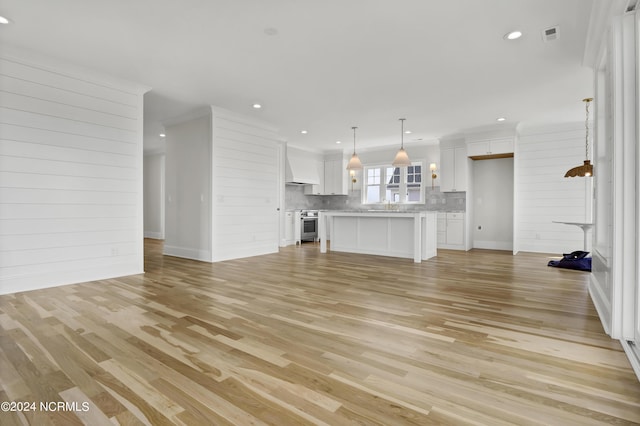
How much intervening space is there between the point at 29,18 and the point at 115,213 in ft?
7.62

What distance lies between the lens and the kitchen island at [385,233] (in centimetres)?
612

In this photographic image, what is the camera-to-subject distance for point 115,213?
4.54 metres

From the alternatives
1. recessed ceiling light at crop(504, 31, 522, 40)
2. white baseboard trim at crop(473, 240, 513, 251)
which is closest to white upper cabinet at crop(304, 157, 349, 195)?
white baseboard trim at crop(473, 240, 513, 251)

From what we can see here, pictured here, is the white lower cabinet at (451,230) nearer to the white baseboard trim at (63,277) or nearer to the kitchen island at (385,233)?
the kitchen island at (385,233)

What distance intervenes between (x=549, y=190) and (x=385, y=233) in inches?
147

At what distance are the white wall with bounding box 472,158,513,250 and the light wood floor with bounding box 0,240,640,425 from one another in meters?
4.21

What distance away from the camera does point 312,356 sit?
2.12 m

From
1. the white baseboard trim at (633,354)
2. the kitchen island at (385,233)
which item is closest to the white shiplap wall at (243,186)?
the kitchen island at (385,233)

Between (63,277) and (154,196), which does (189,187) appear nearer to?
(63,277)

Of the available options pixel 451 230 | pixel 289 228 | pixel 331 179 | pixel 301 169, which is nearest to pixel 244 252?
pixel 289 228

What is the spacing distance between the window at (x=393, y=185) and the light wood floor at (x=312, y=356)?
530cm

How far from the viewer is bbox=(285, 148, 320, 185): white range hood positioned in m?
8.81

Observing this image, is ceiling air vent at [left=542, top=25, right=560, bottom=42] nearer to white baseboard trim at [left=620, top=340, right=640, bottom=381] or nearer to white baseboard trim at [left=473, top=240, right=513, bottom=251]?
white baseboard trim at [left=620, top=340, right=640, bottom=381]

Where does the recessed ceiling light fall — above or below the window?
above
